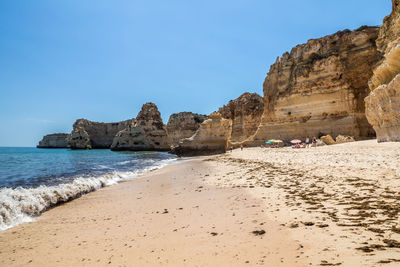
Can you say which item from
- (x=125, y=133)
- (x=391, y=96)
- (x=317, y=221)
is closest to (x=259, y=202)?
(x=317, y=221)

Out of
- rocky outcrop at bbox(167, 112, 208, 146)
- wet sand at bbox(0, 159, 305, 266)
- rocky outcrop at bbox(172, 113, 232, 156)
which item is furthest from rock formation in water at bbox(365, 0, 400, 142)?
rocky outcrop at bbox(167, 112, 208, 146)

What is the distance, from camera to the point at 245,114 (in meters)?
54.3

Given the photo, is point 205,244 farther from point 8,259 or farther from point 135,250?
point 8,259

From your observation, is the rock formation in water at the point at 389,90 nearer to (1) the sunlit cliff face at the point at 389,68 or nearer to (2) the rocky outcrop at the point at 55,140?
(1) the sunlit cliff face at the point at 389,68

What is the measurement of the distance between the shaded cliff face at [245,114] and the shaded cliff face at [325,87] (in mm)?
18879

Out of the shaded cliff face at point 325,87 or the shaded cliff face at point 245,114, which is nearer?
the shaded cliff face at point 325,87

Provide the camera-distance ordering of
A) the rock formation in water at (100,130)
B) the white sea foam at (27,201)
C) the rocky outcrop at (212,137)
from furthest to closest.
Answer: the rock formation in water at (100,130), the rocky outcrop at (212,137), the white sea foam at (27,201)

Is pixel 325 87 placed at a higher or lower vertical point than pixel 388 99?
higher

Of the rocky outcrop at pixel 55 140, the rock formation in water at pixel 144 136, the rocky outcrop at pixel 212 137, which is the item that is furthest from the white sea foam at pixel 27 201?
the rocky outcrop at pixel 55 140

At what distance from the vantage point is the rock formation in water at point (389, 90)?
12320 mm

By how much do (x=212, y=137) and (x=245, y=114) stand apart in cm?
2574

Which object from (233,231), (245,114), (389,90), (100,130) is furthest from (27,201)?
(100,130)

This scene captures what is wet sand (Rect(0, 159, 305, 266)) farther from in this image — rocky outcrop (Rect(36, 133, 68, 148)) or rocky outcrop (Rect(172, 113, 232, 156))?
rocky outcrop (Rect(36, 133, 68, 148))

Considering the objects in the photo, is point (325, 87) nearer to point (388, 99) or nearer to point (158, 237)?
point (388, 99)
